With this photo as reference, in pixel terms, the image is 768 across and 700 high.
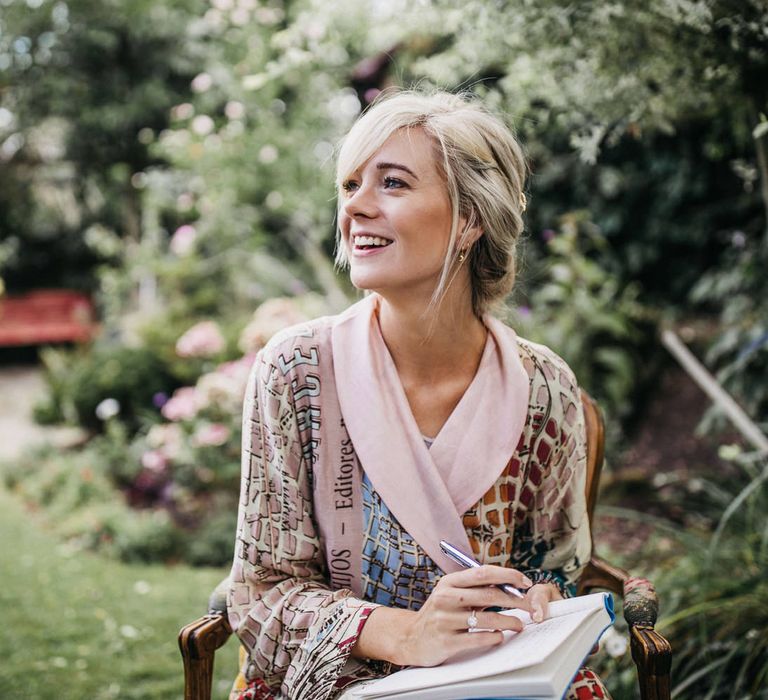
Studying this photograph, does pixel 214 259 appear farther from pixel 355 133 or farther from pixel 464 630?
pixel 464 630

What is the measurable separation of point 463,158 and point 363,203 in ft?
0.81

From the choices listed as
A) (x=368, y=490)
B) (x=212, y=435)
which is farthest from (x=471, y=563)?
(x=212, y=435)

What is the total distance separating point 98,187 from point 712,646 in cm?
1096

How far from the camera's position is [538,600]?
4.94 feet

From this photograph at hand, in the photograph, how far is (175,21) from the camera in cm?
986

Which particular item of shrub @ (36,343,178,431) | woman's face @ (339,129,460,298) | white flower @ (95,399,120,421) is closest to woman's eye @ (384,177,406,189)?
woman's face @ (339,129,460,298)

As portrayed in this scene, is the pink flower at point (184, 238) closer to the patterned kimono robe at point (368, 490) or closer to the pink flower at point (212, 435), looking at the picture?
the pink flower at point (212, 435)

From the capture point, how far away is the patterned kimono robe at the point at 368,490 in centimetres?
166

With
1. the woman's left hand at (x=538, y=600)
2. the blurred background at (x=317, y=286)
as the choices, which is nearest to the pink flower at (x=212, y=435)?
the blurred background at (x=317, y=286)

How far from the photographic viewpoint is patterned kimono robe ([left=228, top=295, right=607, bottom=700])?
1.66 metres

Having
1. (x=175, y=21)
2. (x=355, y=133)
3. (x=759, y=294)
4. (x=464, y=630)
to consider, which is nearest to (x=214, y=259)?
(x=175, y=21)

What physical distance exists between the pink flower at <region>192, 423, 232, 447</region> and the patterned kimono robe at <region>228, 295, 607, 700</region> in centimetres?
308

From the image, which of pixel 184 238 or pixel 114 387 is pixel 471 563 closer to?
pixel 114 387

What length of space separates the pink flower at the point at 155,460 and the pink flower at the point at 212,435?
0.36 m
